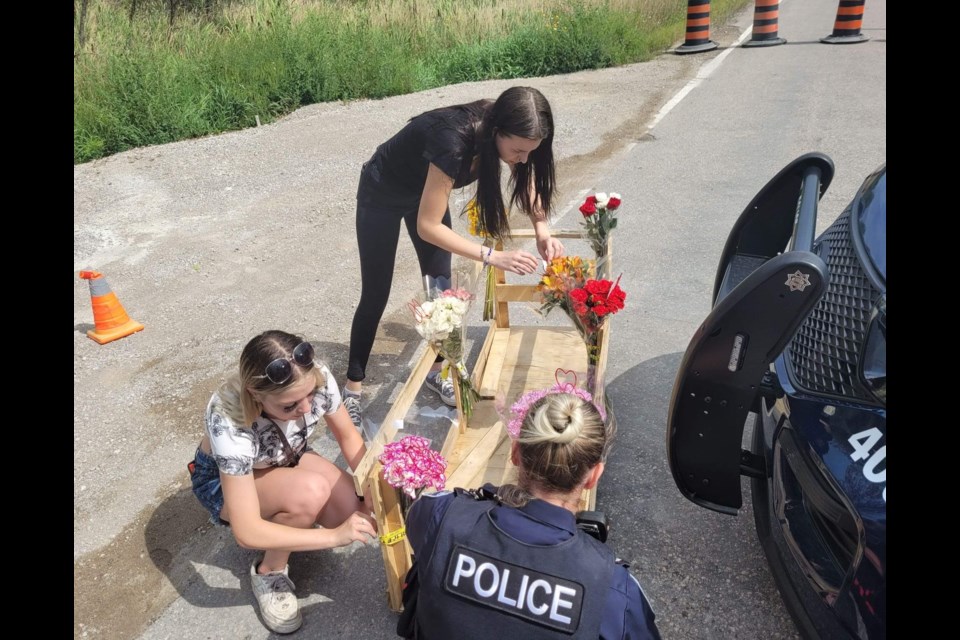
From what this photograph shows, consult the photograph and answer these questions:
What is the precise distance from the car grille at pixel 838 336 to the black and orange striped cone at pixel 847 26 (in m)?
13.5

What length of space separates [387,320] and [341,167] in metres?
4.06

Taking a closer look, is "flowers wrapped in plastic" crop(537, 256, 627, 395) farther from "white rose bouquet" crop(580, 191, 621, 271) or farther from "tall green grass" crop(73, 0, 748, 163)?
"tall green grass" crop(73, 0, 748, 163)

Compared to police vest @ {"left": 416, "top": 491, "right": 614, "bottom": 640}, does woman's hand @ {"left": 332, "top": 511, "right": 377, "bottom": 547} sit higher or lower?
lower

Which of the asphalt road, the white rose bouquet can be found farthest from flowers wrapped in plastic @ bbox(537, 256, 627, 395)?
the asphalt road

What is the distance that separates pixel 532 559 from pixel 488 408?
202 centimetres

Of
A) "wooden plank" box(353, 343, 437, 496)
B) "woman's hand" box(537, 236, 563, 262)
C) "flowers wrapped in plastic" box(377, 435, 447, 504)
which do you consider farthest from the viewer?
"woman's hand" box(537, 236, 563, 262)

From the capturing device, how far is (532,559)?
1653 millimetres

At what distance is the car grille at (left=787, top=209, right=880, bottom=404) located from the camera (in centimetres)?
217

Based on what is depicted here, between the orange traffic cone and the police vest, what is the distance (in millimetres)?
4383

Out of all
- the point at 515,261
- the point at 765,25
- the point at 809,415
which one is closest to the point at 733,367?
the point at 809,415

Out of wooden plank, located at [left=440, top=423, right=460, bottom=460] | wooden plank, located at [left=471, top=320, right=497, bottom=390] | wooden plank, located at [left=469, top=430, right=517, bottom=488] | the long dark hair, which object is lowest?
wooden plank, located at [left=469, top=430, right=517, bottom=488]

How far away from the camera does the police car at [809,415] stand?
6.37ft

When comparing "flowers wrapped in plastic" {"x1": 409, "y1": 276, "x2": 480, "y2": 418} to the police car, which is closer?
the police car

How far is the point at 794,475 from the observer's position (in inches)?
87.7
